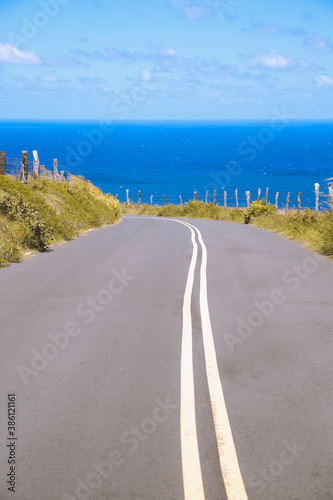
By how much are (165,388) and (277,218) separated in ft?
82.9

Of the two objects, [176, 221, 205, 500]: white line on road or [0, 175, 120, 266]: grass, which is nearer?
[176, 221, 205, 500]: white line on road

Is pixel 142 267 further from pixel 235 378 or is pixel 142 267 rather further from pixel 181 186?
pixel 181 186

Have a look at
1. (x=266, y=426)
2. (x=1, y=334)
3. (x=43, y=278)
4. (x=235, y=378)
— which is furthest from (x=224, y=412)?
(x=43, y=278)

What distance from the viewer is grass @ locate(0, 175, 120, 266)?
47.8 ft
